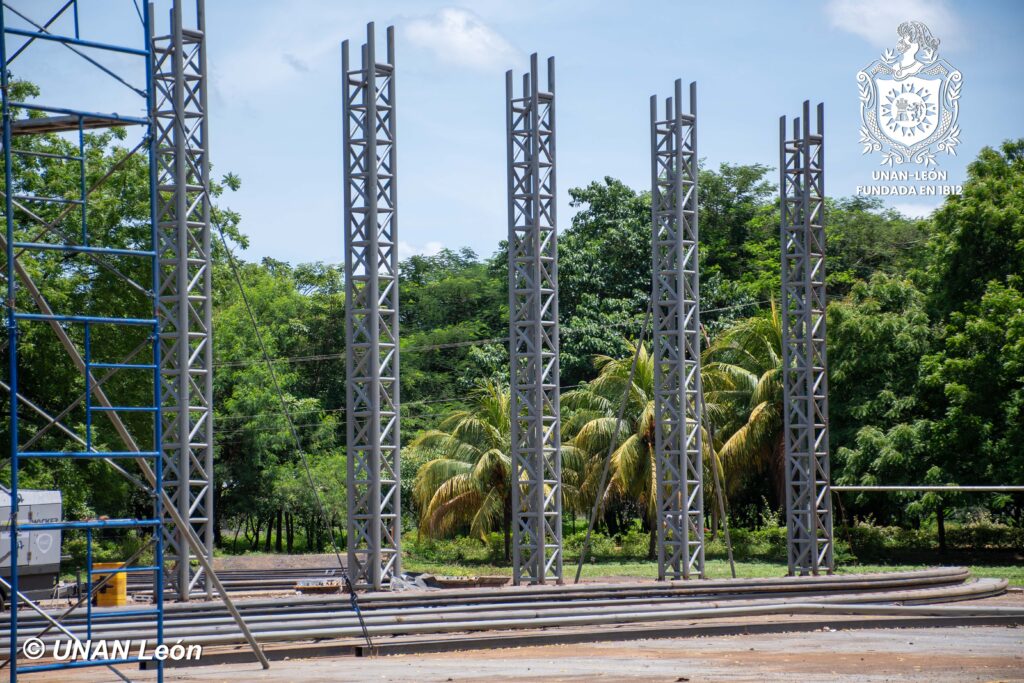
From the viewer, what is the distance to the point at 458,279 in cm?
5747

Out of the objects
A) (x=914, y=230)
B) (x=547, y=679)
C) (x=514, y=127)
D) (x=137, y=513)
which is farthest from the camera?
(x=914, y=230)

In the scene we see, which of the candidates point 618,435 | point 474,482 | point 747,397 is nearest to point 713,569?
point 618,435

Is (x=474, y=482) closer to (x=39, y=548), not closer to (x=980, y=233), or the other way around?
(x=39, y=548)

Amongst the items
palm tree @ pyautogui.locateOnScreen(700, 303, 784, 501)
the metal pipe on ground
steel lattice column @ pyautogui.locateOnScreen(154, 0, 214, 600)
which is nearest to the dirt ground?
the metal pipe on ground

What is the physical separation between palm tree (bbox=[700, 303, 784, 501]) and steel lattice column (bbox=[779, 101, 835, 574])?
7.88m

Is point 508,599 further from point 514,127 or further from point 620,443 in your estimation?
point 620,443

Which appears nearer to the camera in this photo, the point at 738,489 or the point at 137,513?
the point at 738,489

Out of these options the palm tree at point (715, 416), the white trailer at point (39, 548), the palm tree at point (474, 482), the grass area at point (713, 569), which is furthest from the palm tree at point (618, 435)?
the white trailer at point (39, 548)

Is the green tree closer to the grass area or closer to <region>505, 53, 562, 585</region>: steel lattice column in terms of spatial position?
the grass area

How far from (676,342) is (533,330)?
111 inches

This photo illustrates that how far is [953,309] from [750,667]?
2193 cm

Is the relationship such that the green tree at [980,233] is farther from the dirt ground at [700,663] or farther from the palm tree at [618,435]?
the dirt ground at [700,663]

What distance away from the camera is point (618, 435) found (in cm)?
3312

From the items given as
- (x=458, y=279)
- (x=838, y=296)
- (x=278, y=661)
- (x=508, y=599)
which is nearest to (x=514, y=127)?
(x=508, y=599)
